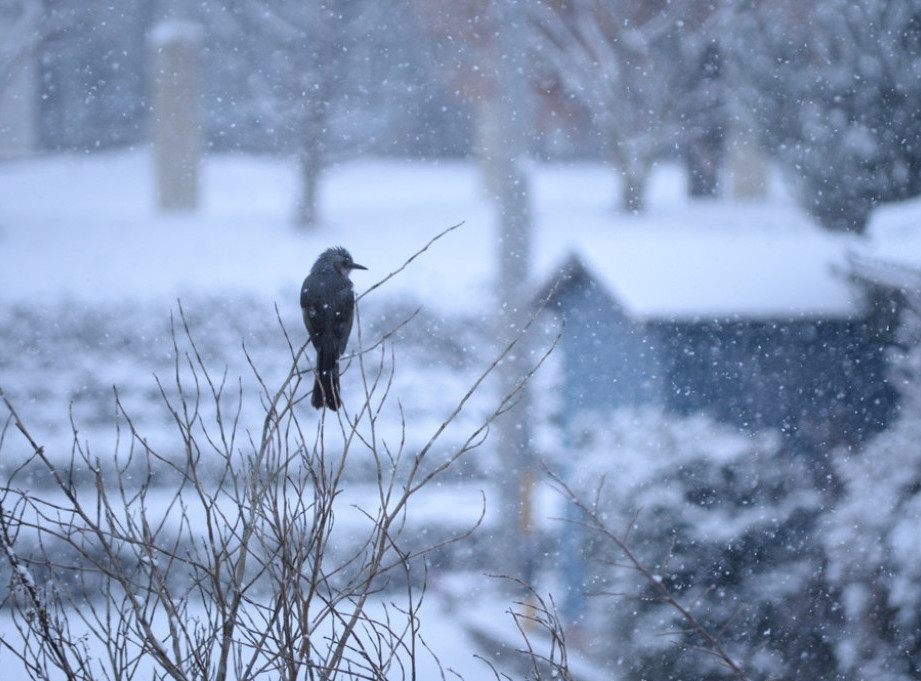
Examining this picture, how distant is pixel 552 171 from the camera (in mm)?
3727

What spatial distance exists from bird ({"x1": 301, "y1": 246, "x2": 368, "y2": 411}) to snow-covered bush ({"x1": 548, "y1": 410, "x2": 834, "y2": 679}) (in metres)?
1.00

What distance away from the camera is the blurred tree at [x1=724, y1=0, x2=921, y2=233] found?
297 centimetres

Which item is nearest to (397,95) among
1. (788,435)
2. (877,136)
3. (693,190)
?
(693,190)

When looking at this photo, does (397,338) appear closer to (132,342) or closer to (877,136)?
(132,342)

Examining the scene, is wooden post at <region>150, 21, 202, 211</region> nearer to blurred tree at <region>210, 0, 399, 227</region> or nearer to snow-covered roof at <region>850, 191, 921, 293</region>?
blurred tree at <region>210, 0, 399, 227</region>

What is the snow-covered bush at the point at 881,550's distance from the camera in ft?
7.27

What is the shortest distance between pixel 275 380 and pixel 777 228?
1.83m

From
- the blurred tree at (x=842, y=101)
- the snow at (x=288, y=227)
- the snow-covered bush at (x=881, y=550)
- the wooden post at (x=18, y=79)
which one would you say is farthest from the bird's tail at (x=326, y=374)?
the wooden post at (x=18, y=79)

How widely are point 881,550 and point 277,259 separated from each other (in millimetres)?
2283

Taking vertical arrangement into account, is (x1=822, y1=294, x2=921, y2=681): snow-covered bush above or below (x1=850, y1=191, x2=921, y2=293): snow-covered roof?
below

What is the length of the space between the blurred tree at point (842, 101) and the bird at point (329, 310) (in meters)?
2.15

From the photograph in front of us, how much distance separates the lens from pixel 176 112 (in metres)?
3.79

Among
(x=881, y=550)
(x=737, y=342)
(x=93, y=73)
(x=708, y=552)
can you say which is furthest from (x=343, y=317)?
(x=93, y=73)

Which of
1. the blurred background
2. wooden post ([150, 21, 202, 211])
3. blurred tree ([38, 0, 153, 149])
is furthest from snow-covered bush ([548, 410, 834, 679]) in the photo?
blurred tree ([38, 0, 153, 149])
